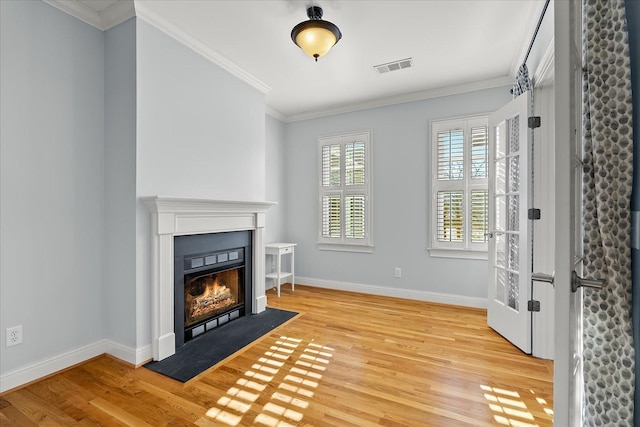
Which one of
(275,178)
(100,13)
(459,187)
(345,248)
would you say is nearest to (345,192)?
(345,248)

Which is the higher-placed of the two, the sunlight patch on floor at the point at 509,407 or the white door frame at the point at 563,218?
the white door frame at the point at 563,218

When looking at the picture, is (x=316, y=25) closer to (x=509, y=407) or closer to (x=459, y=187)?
(x=459, y=187)

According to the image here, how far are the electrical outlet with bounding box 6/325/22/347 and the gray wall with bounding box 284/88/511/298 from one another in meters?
3.38

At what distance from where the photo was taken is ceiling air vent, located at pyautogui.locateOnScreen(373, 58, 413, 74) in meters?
3.23

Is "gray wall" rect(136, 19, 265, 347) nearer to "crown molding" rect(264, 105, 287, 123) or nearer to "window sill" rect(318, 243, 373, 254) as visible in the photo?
"crown molding" rect(264, 105, 287, 123)

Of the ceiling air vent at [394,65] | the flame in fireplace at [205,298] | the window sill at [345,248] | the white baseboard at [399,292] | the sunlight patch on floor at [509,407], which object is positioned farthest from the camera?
the window sill at [345,248]

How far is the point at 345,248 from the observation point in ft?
15.0

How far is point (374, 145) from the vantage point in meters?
4.35

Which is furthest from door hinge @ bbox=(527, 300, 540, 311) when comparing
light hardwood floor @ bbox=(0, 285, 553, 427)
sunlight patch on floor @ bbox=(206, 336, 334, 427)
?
sunlight patch on floor @ bbox=(206, 336, 334, 427)

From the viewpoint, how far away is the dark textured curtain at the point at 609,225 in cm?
98

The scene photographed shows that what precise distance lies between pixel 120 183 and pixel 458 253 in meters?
3.70

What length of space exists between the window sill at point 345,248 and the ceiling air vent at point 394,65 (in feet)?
7.58

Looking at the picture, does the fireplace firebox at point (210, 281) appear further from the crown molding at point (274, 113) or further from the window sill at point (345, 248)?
the crown molding at point (274, 113)

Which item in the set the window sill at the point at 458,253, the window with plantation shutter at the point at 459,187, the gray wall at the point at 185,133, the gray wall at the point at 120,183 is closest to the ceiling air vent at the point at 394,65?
the window with plantation shutter at the point at 459,187
